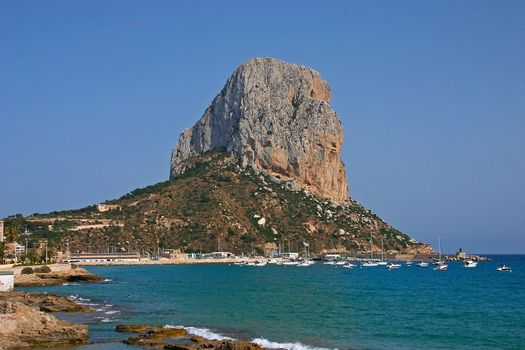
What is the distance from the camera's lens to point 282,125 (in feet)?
576

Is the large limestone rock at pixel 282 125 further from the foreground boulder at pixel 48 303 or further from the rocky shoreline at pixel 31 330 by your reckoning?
the rocky shoreline at pixel 31 330

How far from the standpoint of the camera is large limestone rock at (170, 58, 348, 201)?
17538cm

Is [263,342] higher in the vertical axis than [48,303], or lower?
lower

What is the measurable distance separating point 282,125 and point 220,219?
2966 centimetres

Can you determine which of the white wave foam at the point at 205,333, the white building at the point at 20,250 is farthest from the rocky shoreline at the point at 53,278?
the white wave foam at the point at 205,333

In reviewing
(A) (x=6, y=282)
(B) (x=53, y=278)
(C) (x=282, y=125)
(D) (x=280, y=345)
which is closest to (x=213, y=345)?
(D) (x=280, y=345)

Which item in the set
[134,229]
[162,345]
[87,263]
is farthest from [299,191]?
[162,345]

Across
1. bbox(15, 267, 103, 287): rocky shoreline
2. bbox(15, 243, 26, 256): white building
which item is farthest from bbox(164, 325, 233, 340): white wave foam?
bbox(15, 243, 26, 256): white building

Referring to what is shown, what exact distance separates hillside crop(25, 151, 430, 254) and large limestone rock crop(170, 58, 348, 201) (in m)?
4.55

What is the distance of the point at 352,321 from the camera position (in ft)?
152

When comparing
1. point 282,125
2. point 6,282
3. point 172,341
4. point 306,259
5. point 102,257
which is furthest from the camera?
point 282,125

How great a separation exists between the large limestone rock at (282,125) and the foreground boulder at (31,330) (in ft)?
461

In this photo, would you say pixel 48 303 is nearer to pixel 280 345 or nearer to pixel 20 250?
pixel 280 345

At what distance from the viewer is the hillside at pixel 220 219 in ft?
541
